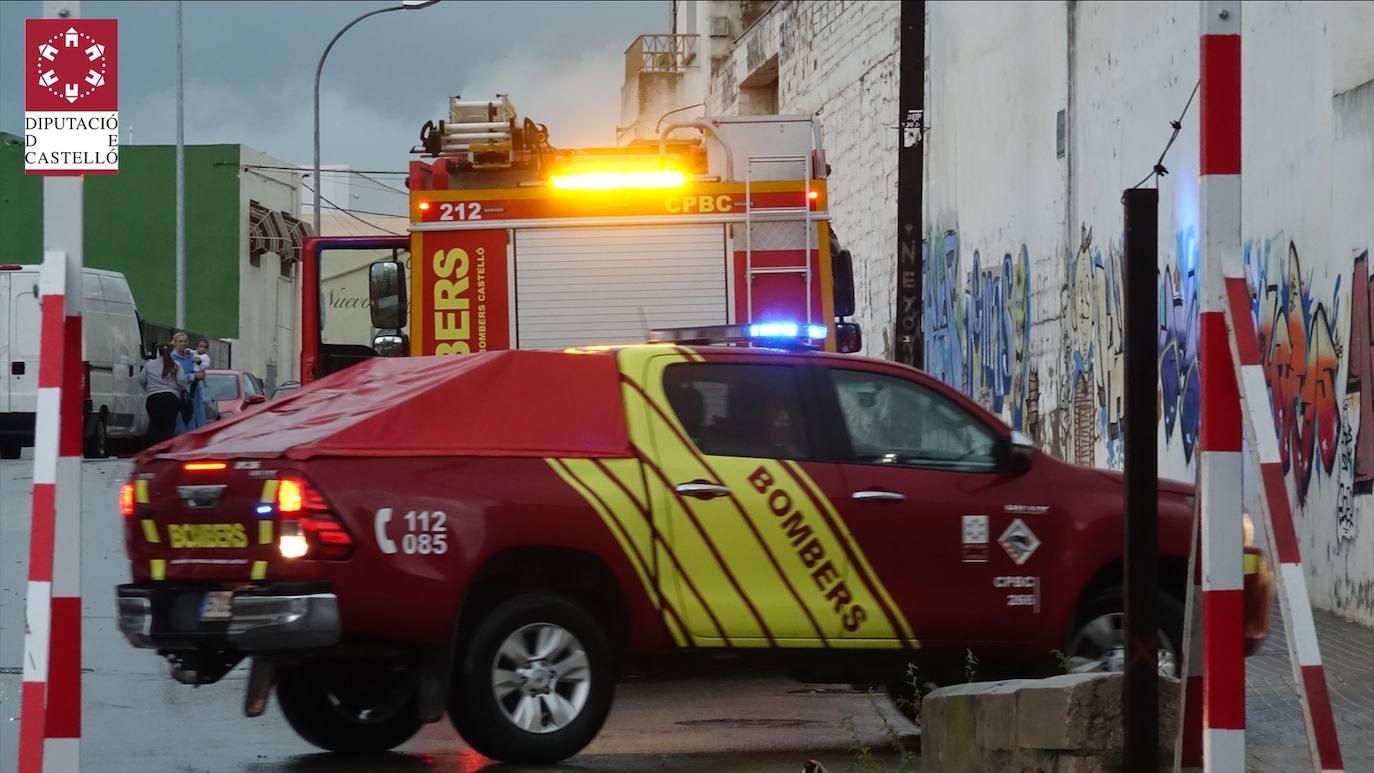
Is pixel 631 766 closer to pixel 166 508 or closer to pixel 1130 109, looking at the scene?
pixel 166 508

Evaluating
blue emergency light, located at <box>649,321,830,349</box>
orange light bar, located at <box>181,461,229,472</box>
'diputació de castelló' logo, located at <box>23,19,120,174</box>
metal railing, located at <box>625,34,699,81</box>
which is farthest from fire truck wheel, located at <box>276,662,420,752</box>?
metal railing, located at <box>625,34,699,81</box>

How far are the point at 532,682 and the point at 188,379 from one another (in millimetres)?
18013

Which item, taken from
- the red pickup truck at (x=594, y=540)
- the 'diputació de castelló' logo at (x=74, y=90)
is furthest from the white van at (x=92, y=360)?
the 'diputació de castelló' logo at (x=74, y=90)

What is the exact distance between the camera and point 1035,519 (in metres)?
8.63

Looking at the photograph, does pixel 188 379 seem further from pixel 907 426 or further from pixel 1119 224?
pixel 907 426

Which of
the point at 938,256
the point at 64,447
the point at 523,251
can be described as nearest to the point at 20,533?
the point at 523,251

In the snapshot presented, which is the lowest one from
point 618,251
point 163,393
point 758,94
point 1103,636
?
point 1103,636

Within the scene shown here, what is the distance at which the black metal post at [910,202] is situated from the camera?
17.5m

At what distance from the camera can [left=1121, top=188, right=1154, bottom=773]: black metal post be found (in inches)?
266

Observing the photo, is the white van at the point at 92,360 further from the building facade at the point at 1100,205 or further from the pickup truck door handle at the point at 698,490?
the pickup truck door handle at the point at 698,490

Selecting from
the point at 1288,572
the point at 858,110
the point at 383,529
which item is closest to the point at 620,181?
the point at 383,529

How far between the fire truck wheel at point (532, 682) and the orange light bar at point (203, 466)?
46.0 inches

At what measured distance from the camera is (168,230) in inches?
2050

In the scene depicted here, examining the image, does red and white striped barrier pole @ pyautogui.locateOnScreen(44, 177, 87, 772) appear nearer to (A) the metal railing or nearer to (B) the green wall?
(B) the green wall
